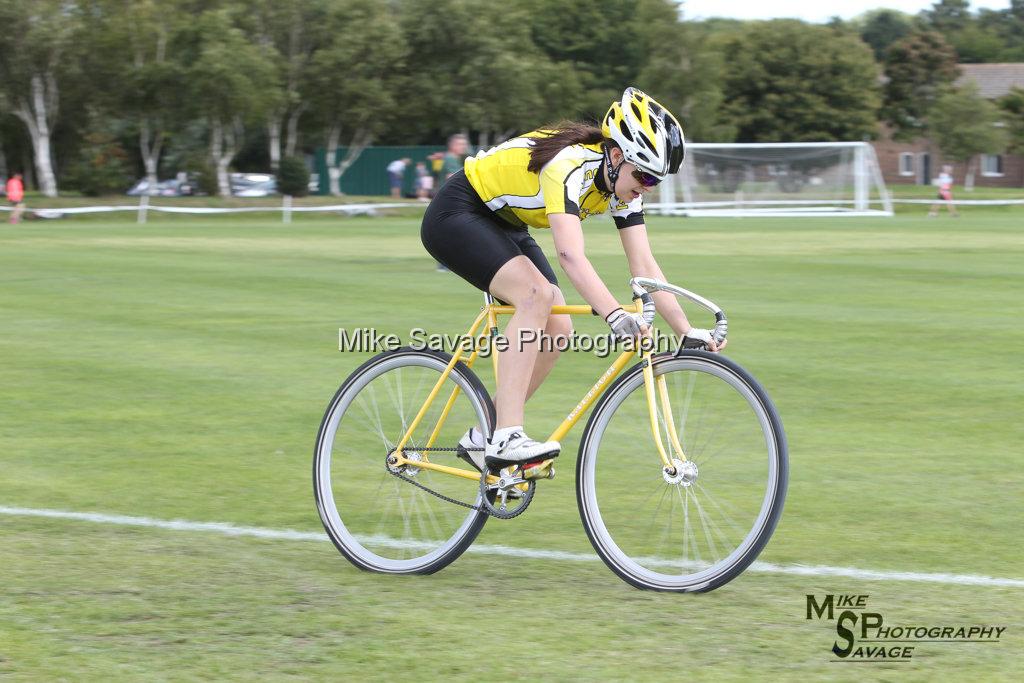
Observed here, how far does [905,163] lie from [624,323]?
4581 inches

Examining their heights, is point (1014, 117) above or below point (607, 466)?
below

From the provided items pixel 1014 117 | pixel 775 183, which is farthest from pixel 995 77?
pixel 775 183

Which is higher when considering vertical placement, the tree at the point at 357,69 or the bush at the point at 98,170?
the tree at the point at 357,69

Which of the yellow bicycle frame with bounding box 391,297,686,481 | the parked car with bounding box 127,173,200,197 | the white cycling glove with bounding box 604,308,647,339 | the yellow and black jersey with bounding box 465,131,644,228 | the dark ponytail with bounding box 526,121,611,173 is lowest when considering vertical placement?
the parked car with bounding box 127,173,200,197

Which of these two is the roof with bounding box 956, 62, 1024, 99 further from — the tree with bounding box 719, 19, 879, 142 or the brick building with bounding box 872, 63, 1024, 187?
the tree with bounding box 719, 19, 879, 142

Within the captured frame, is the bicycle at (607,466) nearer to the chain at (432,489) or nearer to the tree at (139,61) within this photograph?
the chain at (432,489)

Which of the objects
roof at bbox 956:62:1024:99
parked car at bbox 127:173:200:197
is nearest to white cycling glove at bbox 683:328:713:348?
parked car at bbox 127:173:200:197

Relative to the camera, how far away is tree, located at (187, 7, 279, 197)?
6200cm

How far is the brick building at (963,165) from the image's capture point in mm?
108188

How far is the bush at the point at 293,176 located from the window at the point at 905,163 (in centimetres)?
6341

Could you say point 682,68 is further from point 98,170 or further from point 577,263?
point 577,263

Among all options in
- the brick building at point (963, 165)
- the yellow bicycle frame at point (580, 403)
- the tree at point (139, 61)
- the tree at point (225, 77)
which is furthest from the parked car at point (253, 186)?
the yellow bicycle frame at point (580, 403)

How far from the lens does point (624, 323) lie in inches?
221

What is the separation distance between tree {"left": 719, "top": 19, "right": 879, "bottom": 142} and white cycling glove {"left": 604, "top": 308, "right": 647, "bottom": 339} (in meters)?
86.4
